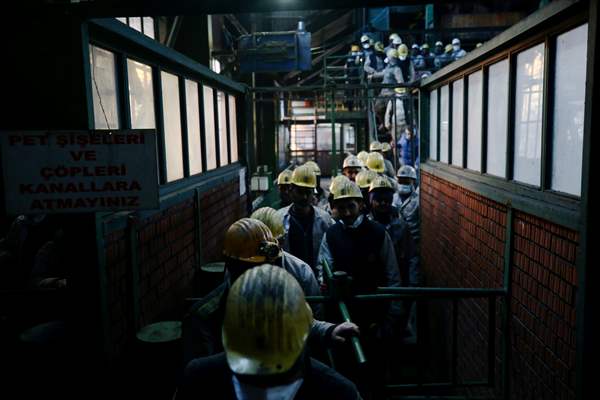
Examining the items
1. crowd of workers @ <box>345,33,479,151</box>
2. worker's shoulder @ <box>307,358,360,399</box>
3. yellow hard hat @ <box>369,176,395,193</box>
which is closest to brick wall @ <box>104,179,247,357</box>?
yellow hard hat @ <box>369,176,395,193</box>

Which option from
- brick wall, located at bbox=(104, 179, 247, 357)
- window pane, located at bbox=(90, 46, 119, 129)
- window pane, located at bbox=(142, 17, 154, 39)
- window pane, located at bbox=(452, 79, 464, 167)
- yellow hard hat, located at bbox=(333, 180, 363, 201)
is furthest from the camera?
window pane, located at bbox=(142, 17, 154, 39)

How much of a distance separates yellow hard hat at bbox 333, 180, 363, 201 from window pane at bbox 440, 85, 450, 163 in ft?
7.44

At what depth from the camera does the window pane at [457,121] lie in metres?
6.64

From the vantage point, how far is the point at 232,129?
10227mm

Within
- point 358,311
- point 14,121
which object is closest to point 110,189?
point 14,121

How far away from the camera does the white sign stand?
3432 mm

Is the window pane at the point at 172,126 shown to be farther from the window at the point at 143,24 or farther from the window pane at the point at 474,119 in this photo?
the window pane at the point at 474,119

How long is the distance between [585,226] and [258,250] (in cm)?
197

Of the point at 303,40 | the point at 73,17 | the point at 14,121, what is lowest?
the point at 14,121

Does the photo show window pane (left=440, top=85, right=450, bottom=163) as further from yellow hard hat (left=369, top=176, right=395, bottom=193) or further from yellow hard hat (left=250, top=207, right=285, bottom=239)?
yellow hard hat (left=250, top=207, right=285, bottom=239)

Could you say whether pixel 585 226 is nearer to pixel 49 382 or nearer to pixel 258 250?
pixel 258 250

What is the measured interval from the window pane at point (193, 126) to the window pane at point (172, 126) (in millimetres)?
383

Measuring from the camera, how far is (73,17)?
3604 millimetres

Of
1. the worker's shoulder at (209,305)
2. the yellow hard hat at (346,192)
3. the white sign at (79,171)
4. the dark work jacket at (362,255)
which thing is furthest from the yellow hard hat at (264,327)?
the yellow hard hat at (346,192)
